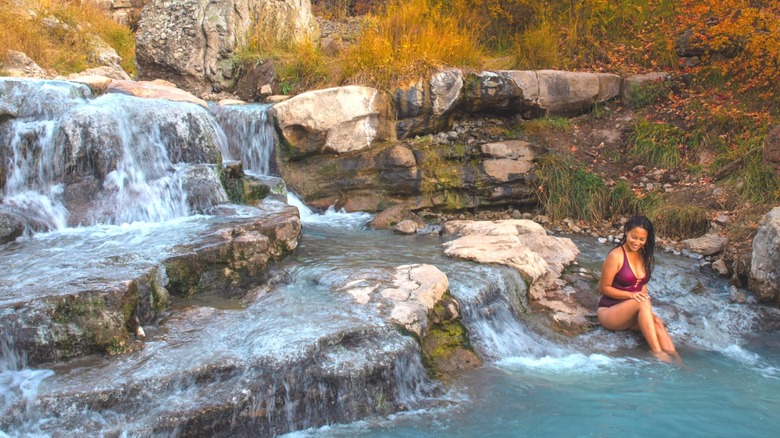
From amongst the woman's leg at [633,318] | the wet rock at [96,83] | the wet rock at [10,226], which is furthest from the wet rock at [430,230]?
the wet rock at [96,83]

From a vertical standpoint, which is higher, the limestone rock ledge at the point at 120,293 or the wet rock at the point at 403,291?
the limestone rock ledge at the point at 120,293

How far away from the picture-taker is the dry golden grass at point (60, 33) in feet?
30.4

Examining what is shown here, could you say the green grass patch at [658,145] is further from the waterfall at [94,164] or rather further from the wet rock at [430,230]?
the waterfall at [94,164]

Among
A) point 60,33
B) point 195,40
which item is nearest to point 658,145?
point 195,40

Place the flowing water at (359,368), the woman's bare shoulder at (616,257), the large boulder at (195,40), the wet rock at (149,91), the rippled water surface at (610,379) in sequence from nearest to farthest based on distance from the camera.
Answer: the flowing water at (359,368), the rippled water surface at (610,379), the woman's bare shoulder at (616,257), the wet rock at (149,91), the large boulder at (195,40)

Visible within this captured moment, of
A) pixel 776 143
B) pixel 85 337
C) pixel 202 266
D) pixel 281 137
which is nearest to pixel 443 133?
pixel 281 137

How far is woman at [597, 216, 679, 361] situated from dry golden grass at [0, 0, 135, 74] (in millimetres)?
8629

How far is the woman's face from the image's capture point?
456cm

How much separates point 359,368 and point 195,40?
25.7ft

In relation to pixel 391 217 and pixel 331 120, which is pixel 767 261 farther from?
pixel 331 120

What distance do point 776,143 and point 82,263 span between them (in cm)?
718

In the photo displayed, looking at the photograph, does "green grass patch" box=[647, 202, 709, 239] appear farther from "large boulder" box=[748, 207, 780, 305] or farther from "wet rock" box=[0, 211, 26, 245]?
"wet rock" box=[0, 211, 26, 245]

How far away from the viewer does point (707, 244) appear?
6.32 m

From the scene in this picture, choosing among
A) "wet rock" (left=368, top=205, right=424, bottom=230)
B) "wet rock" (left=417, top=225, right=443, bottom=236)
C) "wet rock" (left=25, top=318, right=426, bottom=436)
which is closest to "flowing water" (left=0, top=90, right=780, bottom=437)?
"wet rock" (left=25, top=318, right=426, bottom=436)
